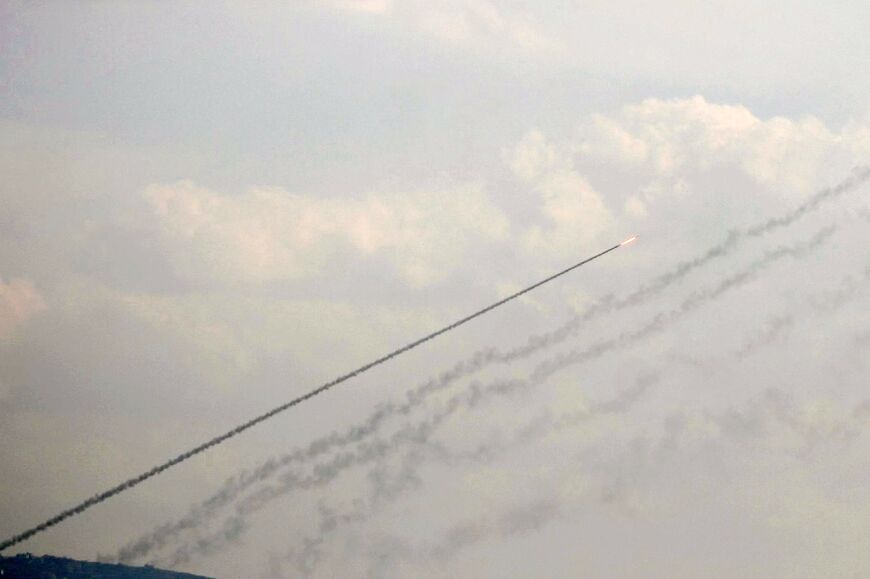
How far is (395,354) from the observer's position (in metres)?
94.1

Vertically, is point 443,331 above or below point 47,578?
below

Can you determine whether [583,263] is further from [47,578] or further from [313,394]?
[47,578]

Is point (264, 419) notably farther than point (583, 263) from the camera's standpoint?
Yes

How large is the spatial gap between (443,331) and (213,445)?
23454 millimetres

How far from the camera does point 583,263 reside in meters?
89.6

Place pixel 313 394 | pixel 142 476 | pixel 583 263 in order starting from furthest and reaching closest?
pixel 142 476 < pixel 313 394 < pixel 583 263

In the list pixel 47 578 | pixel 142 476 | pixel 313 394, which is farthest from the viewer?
pixel 47 578

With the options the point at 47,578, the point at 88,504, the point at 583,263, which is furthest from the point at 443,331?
the point at 47,578

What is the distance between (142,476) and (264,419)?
568 inches

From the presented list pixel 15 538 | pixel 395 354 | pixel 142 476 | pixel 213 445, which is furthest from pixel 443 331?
pixel 15 538

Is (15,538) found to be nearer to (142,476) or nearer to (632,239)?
(142,476)

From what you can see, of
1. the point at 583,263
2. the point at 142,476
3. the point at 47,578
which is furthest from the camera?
the point at 47,578

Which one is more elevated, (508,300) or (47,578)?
(47,578)

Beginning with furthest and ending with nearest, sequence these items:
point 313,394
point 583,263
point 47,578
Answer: point 47,578, point 313,394, point 583,263
